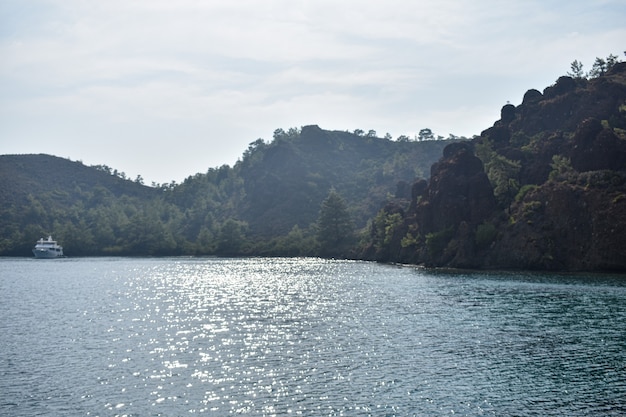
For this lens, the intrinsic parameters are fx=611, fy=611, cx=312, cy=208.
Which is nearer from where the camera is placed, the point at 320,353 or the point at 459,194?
the point at 320,353

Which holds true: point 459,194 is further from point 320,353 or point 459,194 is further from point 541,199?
point 320,353

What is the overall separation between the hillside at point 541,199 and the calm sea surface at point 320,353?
33646 mm

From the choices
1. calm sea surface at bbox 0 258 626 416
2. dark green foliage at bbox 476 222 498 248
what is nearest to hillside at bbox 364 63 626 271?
dark green foliage at bbox 476 222 498 248

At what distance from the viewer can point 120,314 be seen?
273 ft

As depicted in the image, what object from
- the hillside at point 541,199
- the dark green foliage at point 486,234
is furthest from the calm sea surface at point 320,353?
the dark green foliage at point 486,234

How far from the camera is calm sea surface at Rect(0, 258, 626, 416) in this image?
4150cm

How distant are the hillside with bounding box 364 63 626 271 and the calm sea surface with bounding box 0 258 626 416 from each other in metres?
33.6

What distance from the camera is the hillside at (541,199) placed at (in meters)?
138

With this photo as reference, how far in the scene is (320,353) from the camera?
5628cm

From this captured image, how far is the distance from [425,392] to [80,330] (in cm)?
4273

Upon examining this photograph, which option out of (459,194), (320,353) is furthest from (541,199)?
(320,353)

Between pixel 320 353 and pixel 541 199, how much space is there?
112 metres

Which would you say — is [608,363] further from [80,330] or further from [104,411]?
[80,330]

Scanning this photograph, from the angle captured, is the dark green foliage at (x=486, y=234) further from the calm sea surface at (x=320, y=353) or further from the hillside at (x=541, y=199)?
the calm sea surface at (x=320, y=353)
